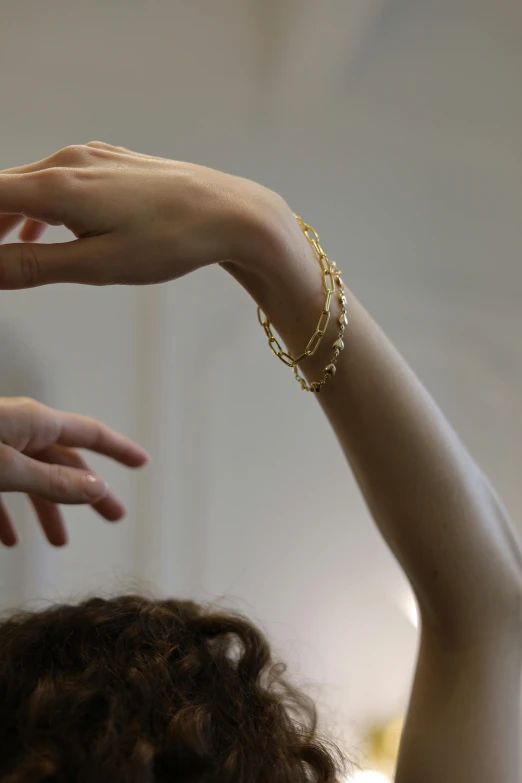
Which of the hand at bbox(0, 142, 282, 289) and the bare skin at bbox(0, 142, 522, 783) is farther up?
the hand at bbox(0, 142, 282, 289)

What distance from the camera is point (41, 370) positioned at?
1287mm

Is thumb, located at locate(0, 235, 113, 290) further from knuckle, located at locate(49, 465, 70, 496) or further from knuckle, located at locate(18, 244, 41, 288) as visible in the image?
knuckle, located at locate(49, 465, 70, 496)

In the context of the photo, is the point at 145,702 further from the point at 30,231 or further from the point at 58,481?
the point at 30,231

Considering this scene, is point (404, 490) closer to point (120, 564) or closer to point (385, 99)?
point (120, 564)

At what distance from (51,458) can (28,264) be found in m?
0.24

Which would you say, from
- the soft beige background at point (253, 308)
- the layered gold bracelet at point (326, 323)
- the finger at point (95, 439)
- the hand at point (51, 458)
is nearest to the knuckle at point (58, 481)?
the hand at point (51, 458)

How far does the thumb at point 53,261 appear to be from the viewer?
1.51 ft

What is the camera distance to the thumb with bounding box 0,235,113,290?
0.46m

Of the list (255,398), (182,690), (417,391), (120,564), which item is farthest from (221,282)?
(182,690)

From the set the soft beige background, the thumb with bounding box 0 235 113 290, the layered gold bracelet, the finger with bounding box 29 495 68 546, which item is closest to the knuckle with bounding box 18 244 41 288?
the thumb with bounding box 0 235 113 290

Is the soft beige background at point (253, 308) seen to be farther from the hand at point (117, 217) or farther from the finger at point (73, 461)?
the hand at point (117, 217)

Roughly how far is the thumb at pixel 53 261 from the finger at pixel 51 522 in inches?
12.9

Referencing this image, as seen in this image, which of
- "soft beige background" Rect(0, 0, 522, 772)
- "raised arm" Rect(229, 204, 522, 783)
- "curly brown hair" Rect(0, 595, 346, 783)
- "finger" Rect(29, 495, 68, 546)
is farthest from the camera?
"soft beige background" Rect(0, 0, 522, 772)

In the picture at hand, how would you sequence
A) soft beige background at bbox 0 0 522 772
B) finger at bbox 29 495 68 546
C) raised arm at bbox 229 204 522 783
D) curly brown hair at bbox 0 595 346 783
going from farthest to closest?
soft beige background at bbox 0 0 522 772 → finger at bbox 29 495 68 546 → raised arm at bbox 229 204 522 783 → curly brown hair at bbox 0 595 346 783
